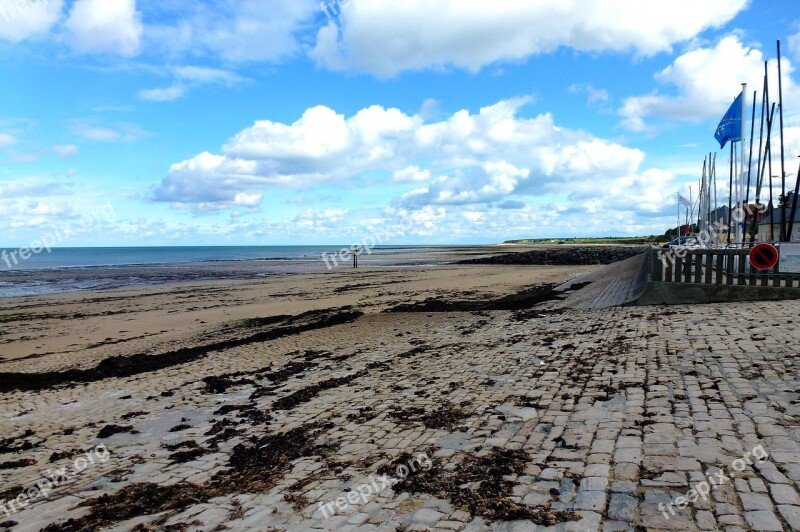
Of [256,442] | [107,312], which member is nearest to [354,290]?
[107,312]

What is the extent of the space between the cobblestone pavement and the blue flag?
14.2 m

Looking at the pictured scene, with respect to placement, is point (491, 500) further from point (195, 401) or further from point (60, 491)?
point (195, 401)

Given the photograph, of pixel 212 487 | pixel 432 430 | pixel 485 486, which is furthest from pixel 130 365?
pixel 485 486

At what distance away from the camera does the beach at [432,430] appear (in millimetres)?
4289

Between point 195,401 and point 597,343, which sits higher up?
point 597,343

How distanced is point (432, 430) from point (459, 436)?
1.43 feet

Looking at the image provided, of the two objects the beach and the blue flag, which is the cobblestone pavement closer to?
the beach

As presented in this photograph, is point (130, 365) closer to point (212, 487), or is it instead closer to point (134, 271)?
point (212, 487)

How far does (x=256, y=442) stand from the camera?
22.0ft

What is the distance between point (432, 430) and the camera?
6305 millimetres

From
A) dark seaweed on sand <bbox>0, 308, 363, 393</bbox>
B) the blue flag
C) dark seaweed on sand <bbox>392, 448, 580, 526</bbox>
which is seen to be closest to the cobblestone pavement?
dark seaweed on sand <bbox>392, 448, 580, 526</bbox>

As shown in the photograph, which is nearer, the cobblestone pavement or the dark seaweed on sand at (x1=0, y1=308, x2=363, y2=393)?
the cobblestone pavement

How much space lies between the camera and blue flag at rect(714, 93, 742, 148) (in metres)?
22.2

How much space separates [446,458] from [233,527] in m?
2.16
